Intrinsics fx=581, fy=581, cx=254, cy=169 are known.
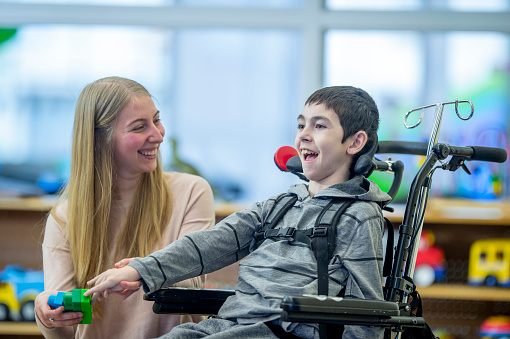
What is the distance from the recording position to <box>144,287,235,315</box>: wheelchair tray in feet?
4.56

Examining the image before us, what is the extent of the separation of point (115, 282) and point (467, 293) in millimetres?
2227

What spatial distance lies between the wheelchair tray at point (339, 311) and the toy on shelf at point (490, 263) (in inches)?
80.2

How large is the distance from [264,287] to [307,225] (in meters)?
0.19

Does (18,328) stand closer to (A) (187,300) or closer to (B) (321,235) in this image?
(A) (187,300)

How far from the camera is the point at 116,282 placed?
4.22 feet

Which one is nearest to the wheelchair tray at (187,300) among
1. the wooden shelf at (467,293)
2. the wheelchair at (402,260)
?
the wheelchair at (402,260)

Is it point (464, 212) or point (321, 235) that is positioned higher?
point (321, 235)

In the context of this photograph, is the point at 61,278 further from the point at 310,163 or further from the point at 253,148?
the point at 253,148

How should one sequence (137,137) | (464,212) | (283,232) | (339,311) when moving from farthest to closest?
1. (464,212)
2. (137,137)
3. (283,232)
4. (339,311)

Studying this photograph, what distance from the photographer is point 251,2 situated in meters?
3.52

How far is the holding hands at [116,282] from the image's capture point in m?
1.28

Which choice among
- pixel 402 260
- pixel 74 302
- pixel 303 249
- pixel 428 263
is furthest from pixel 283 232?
pixel 428 263

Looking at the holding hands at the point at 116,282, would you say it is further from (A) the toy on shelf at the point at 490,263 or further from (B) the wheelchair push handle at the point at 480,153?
(A) the toy on shelf at the point at 490,263

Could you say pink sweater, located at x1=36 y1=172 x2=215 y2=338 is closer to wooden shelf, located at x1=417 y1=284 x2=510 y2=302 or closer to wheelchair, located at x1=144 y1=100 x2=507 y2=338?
wheelchair, located at x1=144 y1=100 x2=507 y2=338
